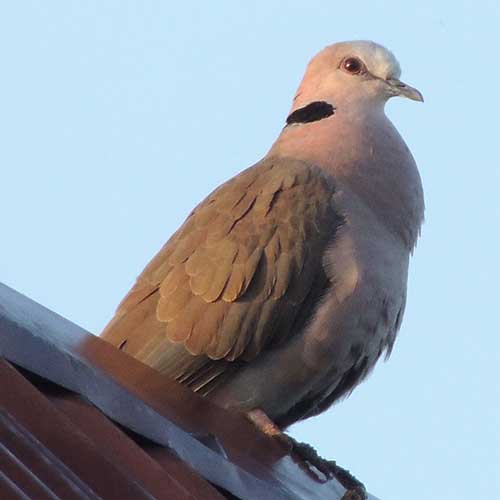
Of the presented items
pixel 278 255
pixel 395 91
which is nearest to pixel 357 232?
pixel 278 255

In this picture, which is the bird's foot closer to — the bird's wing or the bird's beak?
the bird's wing

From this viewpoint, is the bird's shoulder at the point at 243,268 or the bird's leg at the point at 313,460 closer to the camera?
the bird's leg at the point at 313,460

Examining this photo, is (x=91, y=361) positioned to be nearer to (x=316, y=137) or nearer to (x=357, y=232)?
(x=357, y=232)

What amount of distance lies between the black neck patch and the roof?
2.45 meters

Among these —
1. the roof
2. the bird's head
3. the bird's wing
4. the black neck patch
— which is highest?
the bird's head

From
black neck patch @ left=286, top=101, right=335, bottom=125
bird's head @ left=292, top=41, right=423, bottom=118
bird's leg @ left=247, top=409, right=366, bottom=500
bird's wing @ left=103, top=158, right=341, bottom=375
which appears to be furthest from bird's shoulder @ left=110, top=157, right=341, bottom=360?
bird's head @ left=292, top=41, right=423, bottom=118

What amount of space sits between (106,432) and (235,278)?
88.2 inches

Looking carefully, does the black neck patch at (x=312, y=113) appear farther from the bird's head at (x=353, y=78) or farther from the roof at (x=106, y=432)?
the roof at (x=106, y=432)

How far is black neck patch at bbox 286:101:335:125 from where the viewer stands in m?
6.16

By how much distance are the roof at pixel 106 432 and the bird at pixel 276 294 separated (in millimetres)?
1055

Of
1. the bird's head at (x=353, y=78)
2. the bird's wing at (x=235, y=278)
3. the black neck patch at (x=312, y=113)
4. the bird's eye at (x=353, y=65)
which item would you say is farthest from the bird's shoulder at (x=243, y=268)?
the bird's eye at (x=353, y=65)

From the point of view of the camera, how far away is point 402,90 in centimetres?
635

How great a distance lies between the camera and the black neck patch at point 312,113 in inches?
243

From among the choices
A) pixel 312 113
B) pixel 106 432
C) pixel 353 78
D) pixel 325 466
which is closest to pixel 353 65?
pixel 353 78
